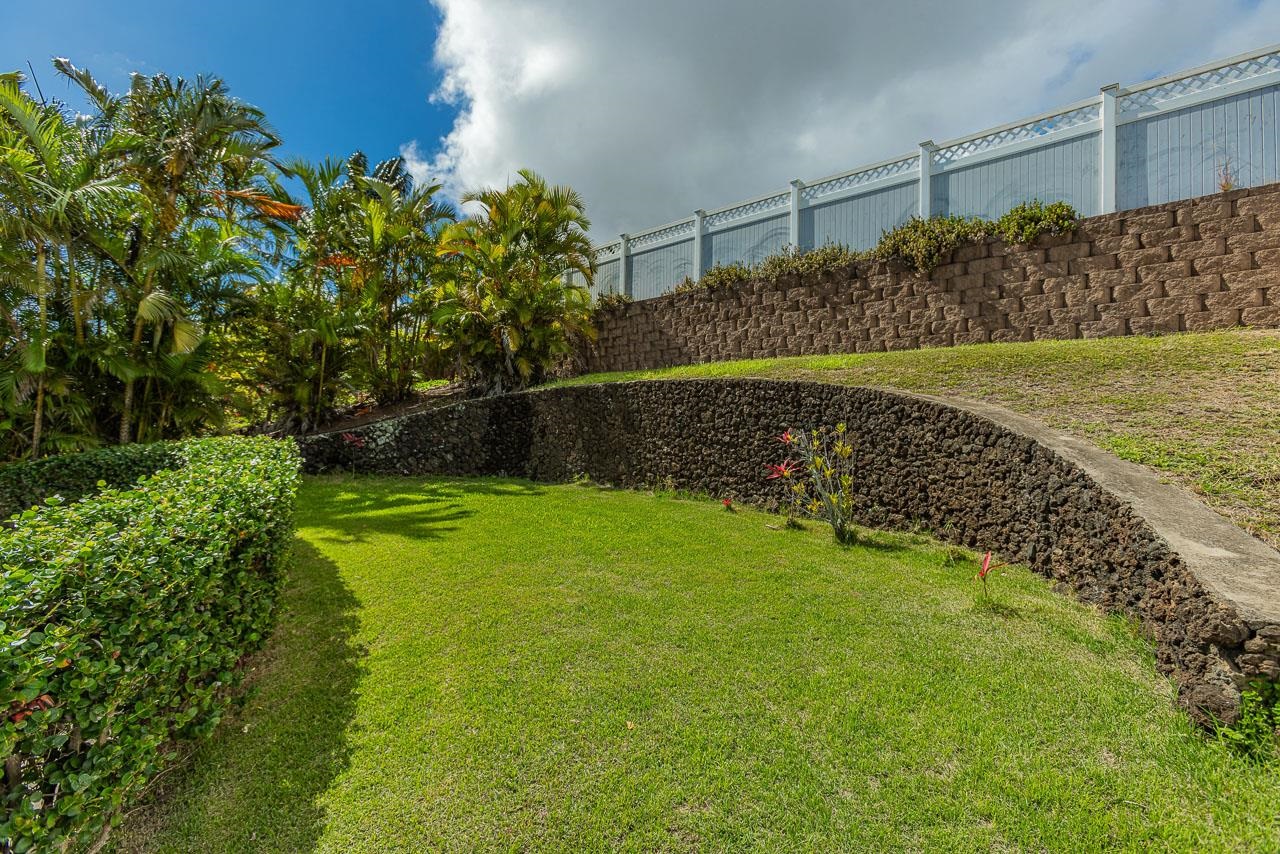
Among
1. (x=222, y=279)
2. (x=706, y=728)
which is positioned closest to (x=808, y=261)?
(x=706, y=728)

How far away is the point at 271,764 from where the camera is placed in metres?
2.35

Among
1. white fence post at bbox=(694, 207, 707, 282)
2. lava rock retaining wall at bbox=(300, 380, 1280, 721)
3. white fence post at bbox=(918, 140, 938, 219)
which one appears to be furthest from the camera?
white fence post at bbox=(694, 207, 707, 282)

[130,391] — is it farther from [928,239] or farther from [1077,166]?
[1077,166]

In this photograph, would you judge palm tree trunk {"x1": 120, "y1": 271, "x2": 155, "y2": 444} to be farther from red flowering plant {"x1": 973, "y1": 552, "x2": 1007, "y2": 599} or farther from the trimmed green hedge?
red flowering plant {"x1": 973, "y1": 552, "x2": 1007, "y2": 599}

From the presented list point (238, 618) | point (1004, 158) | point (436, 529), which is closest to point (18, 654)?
point (238, 618)

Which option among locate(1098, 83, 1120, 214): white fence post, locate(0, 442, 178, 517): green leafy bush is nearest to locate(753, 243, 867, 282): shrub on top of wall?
locate(1098, 83, 1120, 214): white fence post

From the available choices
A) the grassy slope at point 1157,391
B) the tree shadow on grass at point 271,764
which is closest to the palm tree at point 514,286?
the grassy slope at point 1157,391

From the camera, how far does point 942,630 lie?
3.38 m

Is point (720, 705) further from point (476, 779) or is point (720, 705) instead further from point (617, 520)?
point (617, 520)

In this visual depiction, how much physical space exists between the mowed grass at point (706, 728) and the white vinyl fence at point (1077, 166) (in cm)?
637

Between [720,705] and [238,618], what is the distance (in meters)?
2.46

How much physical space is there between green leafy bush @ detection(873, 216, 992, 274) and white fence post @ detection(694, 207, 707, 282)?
410cm

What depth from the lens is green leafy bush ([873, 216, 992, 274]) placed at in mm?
8055

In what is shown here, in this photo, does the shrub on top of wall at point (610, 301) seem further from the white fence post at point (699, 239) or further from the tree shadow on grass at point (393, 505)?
the tree shadow on grass at point (393, 505)
